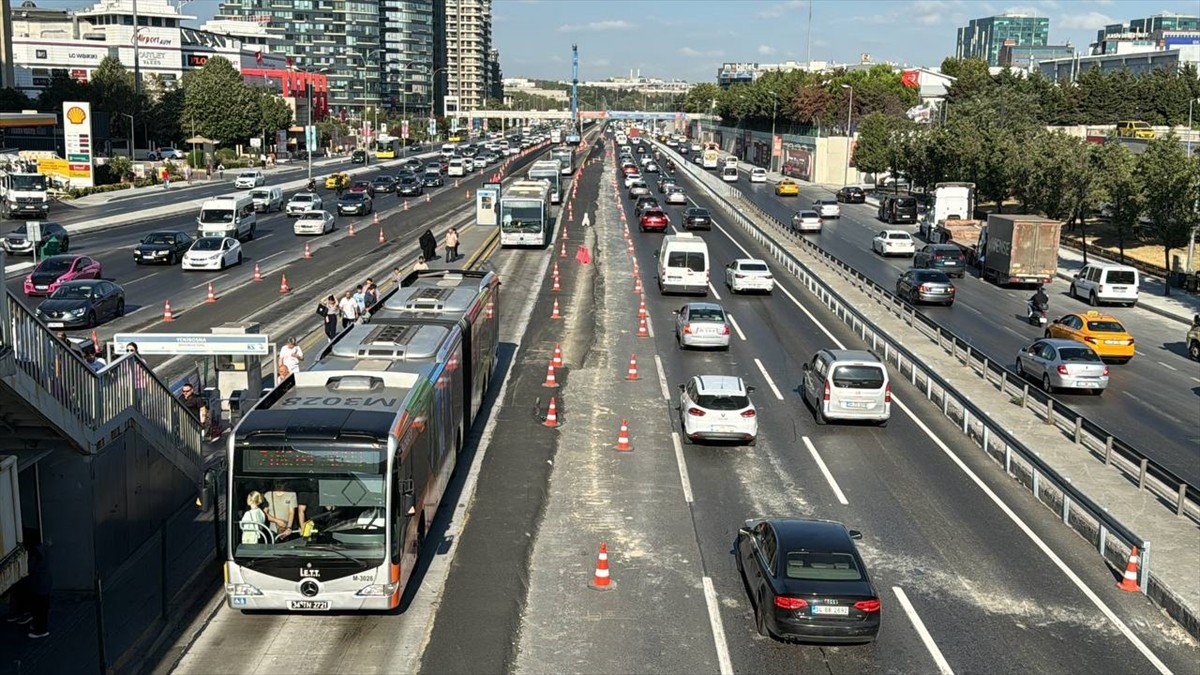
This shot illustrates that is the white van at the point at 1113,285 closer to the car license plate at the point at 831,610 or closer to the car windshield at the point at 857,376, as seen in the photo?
the car windshield at the point at 857,376

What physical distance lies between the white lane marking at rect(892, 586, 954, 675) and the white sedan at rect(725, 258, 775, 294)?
28.1 meters

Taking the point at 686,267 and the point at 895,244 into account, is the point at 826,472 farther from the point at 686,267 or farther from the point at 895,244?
the point at 895,244

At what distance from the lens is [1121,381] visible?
106 ft

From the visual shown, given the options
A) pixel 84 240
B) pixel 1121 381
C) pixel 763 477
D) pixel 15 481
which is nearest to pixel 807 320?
pixel 1121 381

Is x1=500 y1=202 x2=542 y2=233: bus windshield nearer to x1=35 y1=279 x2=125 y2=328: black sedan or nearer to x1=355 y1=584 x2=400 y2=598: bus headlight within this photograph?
x1=35 y1=279 x2=125 y2=328: black sedan

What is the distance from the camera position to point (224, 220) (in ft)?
184

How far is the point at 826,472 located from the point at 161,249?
3537 cm

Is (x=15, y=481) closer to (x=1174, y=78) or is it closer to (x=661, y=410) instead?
(x=661, y=410)

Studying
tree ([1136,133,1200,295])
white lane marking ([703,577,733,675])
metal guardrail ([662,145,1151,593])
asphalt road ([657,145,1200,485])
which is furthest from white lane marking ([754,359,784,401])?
tree ([1136,133,1200,295])

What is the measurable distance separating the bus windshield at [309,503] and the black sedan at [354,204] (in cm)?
5963

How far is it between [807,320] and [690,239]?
625cm

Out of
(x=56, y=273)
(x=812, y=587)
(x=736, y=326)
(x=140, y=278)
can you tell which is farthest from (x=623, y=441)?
(x=140, y=278)

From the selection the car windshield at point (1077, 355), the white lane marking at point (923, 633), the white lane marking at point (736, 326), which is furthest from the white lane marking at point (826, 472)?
the white lane marking at point (736, 326)

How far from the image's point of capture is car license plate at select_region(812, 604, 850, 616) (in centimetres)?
1405
